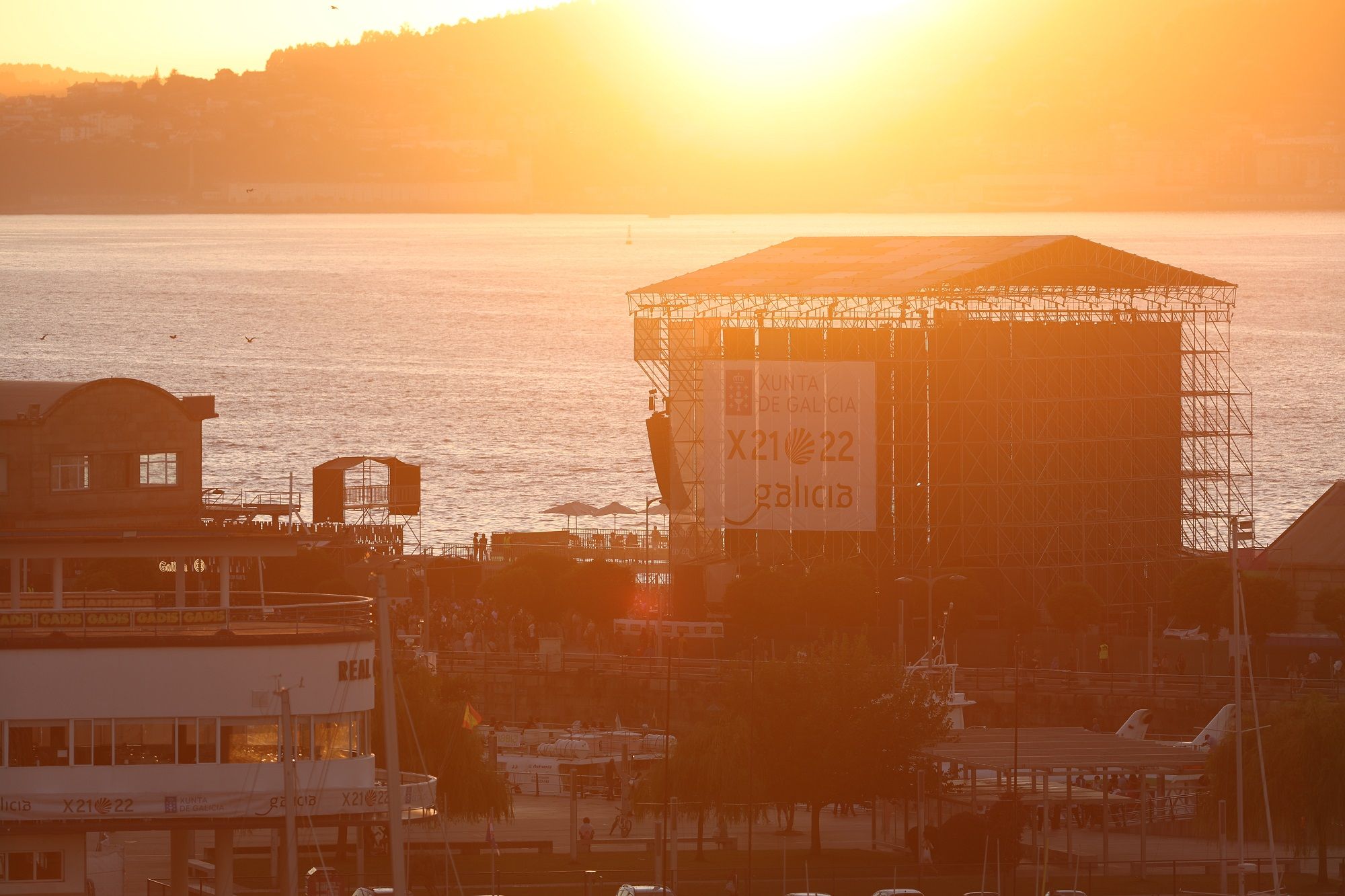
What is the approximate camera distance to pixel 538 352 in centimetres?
15288

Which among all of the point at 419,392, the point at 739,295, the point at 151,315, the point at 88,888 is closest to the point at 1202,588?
the point at 739,295

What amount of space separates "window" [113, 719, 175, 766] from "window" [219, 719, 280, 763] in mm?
362

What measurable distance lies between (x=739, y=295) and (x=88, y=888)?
35698mm

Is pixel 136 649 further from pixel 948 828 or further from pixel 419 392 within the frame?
pixel 419 392

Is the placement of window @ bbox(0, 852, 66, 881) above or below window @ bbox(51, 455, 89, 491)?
below

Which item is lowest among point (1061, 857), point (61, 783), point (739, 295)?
point (1061, 857)

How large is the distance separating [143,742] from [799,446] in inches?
1400

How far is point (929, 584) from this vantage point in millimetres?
45750

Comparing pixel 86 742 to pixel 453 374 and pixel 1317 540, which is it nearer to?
pixel 1317 540

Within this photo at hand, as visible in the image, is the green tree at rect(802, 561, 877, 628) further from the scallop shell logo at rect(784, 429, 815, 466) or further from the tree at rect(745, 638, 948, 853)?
the tree at rect(745, 638, 948, 853)

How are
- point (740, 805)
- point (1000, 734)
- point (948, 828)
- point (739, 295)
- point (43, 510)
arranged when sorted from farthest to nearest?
point (739, 295), point (43, 510), point (1000, 734), point (740, 805), point (948, 828)

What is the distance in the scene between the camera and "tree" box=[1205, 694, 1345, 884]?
27609mm

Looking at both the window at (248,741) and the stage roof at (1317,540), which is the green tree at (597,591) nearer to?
the stage roof at (1317,540)

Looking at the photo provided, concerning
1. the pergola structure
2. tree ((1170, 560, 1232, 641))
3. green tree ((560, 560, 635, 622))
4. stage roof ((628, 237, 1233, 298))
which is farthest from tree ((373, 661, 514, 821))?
stage roof ((628, 237, 1233, 298))
